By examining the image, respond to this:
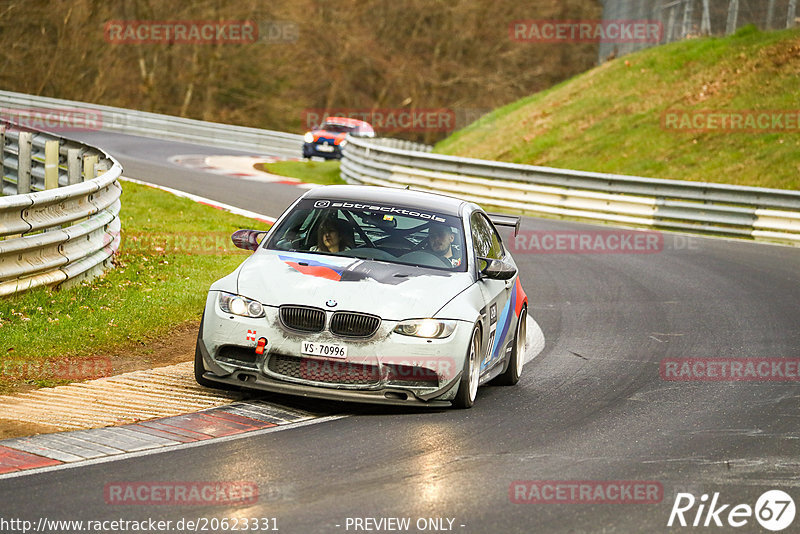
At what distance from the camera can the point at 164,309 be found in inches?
419

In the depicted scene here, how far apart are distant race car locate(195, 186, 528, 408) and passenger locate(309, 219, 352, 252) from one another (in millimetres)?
16

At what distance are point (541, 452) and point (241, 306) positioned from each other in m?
2.32

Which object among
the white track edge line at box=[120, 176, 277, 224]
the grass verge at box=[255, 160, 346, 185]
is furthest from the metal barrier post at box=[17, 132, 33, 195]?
the grass verge at box=[255, 160, 346, 185]

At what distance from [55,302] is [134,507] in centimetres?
512

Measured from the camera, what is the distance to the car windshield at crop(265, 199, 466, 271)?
8.66m

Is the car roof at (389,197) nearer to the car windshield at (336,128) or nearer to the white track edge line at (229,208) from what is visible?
the white track edge line at (229,208)

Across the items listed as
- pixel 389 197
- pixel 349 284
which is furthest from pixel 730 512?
pixel 389 197

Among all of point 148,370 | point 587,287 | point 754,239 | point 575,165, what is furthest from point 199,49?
point 148,370

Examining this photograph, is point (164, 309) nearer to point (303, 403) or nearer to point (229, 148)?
point (303, 403)

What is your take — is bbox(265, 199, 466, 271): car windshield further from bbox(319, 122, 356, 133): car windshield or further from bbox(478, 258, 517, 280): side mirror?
bbox(319, 122, 356, 133): car windshield

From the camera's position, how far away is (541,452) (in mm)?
6828

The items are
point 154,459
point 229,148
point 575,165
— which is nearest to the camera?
point 154,459

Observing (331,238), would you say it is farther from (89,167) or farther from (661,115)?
(661,115)

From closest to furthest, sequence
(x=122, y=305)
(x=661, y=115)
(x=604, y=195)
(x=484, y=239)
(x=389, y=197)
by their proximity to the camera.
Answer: (x=389, y=197), (x=484, y=239), (x=122, y=305), (x=604, y=195), (x=661, y=115)
